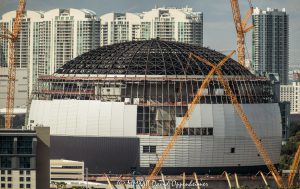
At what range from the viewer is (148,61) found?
153000 millimetres

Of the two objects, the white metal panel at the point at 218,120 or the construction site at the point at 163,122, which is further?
the white metal panel at the point at 218,120

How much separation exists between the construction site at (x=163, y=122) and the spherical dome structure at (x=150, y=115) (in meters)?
0.09

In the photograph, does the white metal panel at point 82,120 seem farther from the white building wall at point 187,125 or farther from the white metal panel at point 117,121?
the white metal panel at point 117,121

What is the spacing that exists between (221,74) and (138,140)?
32.6 feet

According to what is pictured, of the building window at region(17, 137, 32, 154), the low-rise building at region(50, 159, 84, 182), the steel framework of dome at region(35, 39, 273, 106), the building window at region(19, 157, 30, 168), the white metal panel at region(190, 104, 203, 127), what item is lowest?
the low-rise building at region(50, 159, 84, 182)

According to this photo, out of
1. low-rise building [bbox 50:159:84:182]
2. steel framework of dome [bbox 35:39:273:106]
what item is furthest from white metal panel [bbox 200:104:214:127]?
low-rise building [bbox 50:159:84:182]

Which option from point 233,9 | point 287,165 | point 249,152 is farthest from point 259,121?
point 233,9

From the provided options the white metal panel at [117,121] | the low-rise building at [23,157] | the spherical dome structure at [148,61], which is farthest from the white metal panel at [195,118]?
the low-rise building at [23,157]

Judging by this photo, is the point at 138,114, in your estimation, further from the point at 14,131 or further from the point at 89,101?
the point at 14,131

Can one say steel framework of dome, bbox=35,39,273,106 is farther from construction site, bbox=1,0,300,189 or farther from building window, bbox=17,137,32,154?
building window, bbox=17,137,32,154

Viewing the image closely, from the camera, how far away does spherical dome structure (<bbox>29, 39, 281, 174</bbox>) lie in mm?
149125

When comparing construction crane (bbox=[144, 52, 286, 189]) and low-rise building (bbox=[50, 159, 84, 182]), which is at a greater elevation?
construction crane (bbox=[144, 52, 286, 189])

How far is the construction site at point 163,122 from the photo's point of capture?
148750 millimetres

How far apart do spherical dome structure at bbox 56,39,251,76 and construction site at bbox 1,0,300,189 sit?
9 centimetres
